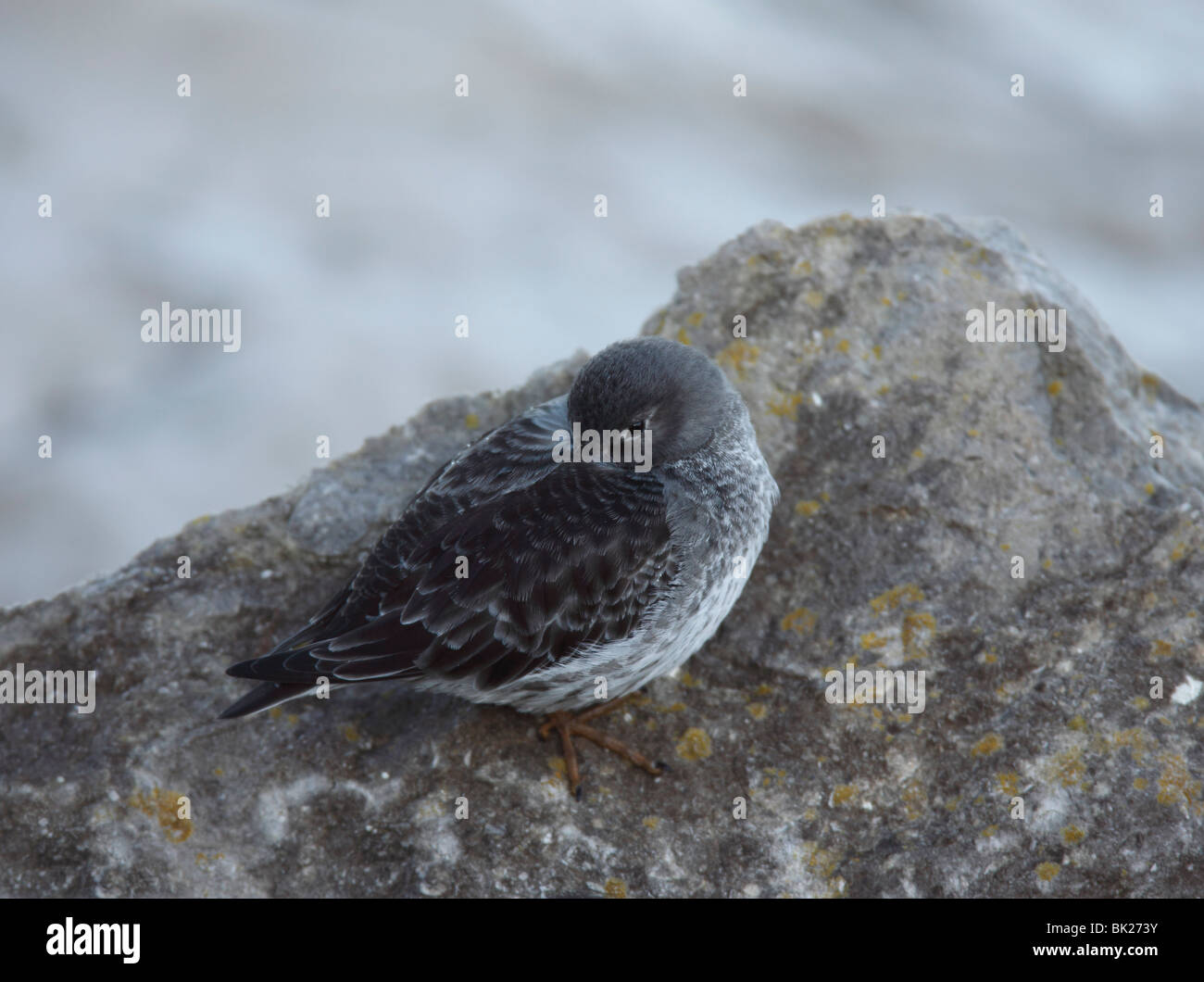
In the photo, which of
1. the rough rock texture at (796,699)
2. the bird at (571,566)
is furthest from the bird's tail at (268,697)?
the rough rock texture at (796,699)

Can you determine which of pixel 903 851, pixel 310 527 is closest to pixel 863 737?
pixel 903 851

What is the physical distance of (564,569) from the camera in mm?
4438

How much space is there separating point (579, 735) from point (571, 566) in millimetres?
857

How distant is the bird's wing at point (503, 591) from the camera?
4387mm

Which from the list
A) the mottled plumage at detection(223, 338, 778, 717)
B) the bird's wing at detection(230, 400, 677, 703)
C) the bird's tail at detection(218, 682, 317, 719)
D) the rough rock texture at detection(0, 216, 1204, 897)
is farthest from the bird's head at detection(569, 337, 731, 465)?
the bird's tail at detection(218, 682, 317, 719)

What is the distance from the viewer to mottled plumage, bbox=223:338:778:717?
4.40 m

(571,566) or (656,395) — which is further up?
(656,395)

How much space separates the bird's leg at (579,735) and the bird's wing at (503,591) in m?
0.45

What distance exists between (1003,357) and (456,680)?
339cm

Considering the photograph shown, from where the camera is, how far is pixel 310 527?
545cm

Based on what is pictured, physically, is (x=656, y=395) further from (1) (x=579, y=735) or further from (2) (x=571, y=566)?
(1) (x=579, y=735)

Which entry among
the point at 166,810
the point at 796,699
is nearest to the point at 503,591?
the point at 796,699

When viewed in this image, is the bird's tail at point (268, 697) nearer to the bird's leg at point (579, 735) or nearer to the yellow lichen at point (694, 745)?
the bird's leg at point (579, 735)

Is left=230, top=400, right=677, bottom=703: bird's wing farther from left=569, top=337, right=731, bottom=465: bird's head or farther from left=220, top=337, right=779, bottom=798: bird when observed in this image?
left=569, top=337, right=731, bottom=465: bird's head
